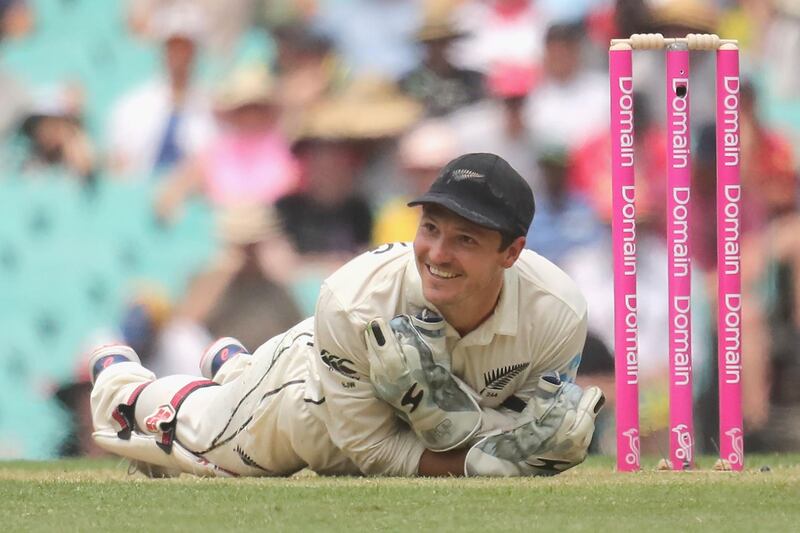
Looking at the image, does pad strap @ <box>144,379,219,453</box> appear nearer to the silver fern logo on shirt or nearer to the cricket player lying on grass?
the cricket player lying on grass

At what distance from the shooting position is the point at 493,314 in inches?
168

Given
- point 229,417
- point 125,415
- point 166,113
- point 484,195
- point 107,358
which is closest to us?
point 484,195

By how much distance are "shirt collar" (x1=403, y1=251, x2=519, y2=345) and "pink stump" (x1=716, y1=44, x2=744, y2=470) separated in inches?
22.1

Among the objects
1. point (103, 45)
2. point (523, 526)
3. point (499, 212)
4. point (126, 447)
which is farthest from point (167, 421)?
point (103, 45)

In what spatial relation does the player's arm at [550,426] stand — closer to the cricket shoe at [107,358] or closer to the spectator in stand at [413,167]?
the cricket shoe at [107,358]

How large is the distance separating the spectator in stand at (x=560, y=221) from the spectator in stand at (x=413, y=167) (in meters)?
0.35

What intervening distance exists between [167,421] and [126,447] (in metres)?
0.18

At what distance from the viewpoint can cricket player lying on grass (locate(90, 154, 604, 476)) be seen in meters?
4.14

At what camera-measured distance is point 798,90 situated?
6238mm

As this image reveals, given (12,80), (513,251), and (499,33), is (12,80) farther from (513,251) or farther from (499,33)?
(513,251)

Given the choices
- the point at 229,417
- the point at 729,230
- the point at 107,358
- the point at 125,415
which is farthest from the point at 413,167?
the point at 729,230

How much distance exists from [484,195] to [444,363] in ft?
1.39

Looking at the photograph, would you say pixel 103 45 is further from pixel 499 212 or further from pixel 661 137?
pixel 499 212

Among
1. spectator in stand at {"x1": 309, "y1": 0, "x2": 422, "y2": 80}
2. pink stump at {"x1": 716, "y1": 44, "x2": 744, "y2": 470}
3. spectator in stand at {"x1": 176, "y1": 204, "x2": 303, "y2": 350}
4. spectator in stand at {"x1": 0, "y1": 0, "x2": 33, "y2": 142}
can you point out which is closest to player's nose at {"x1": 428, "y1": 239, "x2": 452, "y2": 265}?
pink stump at {"x1": 716, "y1": 44, "x2": 744, "y2": 470}
